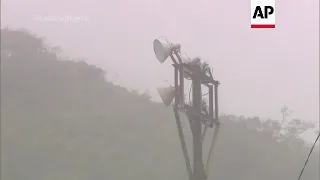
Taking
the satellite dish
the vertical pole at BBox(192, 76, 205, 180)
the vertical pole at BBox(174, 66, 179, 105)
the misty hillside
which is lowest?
the misty hillside

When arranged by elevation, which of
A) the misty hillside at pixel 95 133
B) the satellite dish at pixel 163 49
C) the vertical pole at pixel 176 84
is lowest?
the misty hillside at pixel 95 133

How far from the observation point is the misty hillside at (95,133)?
16.8 meters

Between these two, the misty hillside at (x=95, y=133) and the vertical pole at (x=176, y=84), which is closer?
the vertical pole at (x=176, y=84)

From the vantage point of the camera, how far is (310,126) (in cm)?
2303

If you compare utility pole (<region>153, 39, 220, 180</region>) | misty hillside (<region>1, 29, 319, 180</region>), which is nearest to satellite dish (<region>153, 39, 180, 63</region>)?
utility pole (<region>153, 39, 220, 180</region>)

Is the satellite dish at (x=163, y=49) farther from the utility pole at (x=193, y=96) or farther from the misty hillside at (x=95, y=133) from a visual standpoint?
the misty hillside at (x=95, y=133)

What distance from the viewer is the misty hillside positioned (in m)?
16.8

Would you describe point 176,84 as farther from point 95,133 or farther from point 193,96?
point 95,133

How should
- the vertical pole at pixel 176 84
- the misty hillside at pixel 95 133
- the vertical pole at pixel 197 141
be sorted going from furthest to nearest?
the misty hillside at pixel 95 133
the vertical pole at pixel 176 84
the vertical pole at pixel 197 141

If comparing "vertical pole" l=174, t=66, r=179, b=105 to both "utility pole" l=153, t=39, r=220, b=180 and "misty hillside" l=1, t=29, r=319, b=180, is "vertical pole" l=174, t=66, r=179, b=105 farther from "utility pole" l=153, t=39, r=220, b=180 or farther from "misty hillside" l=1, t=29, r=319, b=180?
"misty hillside" l=1, t=29, r=319, b=180

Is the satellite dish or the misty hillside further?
the misty hillside

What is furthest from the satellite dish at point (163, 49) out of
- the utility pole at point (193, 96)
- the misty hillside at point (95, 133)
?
the misty hillside at point (95, 133)

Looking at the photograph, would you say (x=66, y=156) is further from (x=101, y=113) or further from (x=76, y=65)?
(x=76, y=65)

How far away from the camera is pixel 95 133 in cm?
1934
